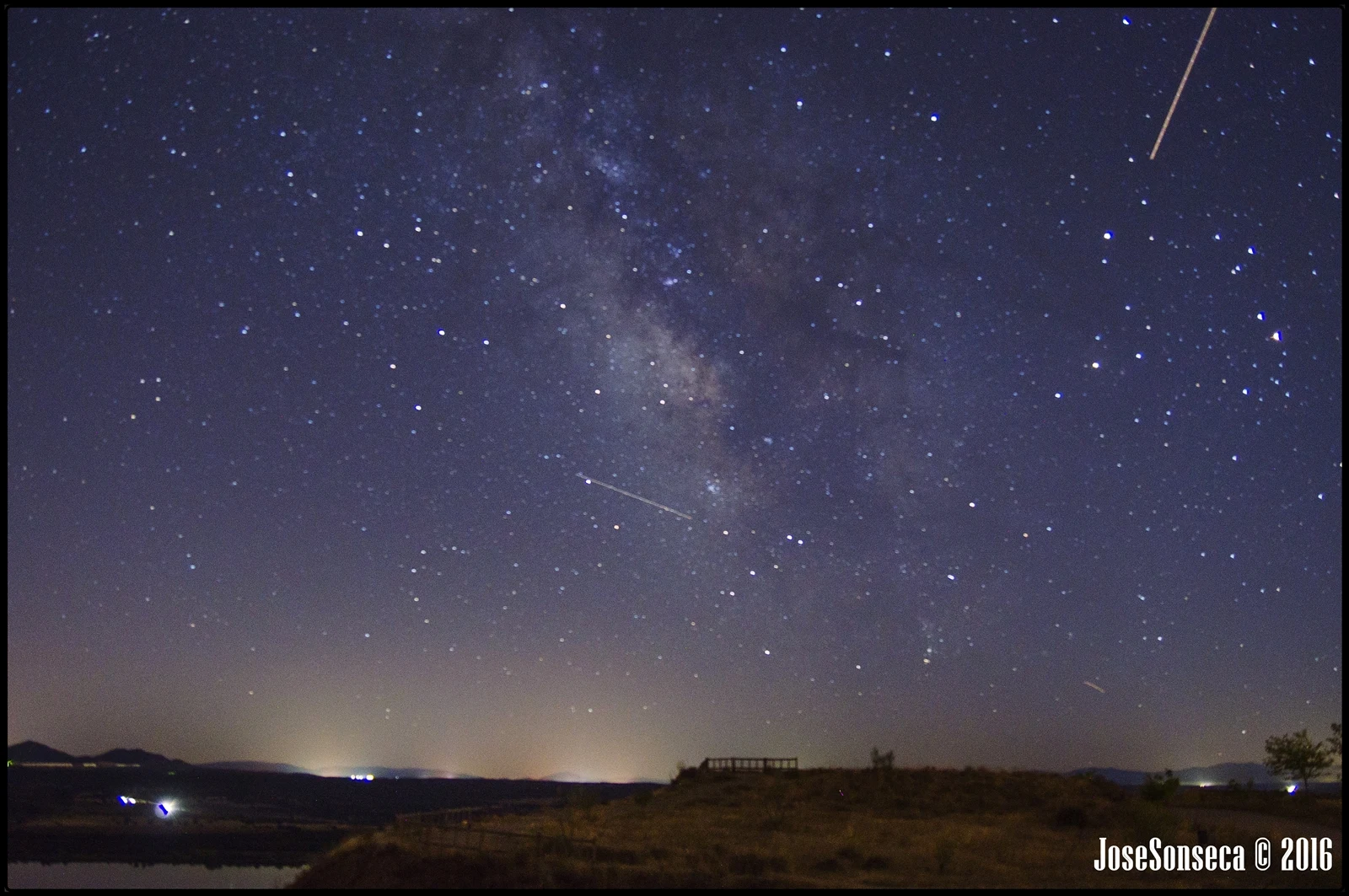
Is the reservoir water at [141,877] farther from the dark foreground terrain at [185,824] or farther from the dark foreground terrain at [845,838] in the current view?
the dark foreground terrain at [845,838]

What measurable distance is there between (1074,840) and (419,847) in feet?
56.7

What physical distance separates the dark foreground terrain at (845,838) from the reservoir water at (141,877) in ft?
52.1

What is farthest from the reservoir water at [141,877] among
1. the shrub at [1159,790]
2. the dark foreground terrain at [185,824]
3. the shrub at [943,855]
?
the shrub at [1159,790]

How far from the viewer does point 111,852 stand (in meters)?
49.0

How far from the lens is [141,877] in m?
41.9

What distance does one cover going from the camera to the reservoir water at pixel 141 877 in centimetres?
3856

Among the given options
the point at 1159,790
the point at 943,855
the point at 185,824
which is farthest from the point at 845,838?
the point at 185,824

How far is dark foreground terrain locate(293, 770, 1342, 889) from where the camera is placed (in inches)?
816

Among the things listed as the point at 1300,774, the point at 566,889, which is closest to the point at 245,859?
the point at 566,889

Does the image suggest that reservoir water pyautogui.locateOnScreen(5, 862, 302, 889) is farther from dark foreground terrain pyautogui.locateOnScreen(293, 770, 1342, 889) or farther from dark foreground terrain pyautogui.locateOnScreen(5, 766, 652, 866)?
dark foreground terrain pyautogui.locateOnScreen(293, 770, 1342, 889)

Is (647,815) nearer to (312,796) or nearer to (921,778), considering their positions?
(921,778)

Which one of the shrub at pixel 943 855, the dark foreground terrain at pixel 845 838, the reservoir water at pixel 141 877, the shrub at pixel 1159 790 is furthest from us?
the reservoir water at pixel 141 877

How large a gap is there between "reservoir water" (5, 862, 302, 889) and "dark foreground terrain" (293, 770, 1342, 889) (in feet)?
52.1

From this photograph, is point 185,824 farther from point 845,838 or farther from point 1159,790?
point 1159,790
